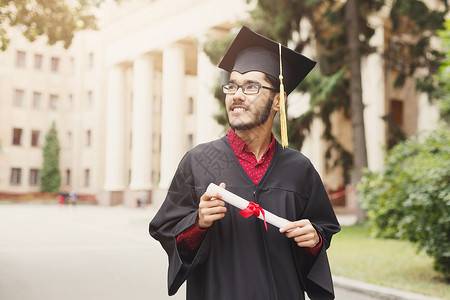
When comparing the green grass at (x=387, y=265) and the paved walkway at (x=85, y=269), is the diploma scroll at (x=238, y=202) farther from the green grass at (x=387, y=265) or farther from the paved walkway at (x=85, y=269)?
the green grass at (x=387, y=265)

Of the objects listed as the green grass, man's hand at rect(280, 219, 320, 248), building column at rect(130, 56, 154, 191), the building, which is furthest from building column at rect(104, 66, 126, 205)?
man's hand at rect(280, 219, 320, 248)

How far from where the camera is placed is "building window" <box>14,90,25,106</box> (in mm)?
54469

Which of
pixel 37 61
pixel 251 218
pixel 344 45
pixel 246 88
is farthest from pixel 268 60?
pixel 37 61

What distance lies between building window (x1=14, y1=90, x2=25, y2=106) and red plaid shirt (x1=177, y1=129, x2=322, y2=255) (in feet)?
184

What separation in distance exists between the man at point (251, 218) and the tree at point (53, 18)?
33.1ft

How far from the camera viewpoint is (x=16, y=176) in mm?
53812

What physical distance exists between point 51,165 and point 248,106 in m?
54.9

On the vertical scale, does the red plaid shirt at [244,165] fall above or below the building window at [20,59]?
→ below

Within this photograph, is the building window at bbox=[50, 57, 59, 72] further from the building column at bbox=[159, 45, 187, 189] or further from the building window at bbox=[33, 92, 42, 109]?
the building column at bbox=[159, 45, 187, 189]

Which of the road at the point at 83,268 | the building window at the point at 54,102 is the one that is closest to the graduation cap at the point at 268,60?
the road at the point at 83,268

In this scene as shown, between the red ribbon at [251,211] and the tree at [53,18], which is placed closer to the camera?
the red ribbon at [251,211]

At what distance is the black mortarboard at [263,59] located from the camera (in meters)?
2.70

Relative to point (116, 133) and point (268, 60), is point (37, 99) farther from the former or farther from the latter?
point (268, 60)

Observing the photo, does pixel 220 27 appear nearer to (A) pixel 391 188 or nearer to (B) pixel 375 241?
(B) pixel 375 241
